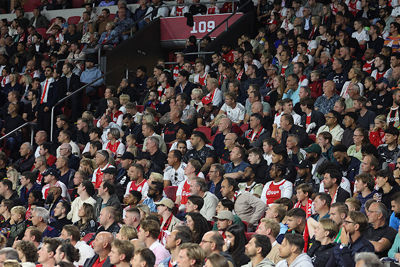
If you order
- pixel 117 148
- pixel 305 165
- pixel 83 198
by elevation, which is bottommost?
pixel 117 148

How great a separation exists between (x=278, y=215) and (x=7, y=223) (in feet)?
13.4

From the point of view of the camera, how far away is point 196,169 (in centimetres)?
1060

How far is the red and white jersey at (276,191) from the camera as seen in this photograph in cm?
968

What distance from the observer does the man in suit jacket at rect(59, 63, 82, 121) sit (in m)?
15.5

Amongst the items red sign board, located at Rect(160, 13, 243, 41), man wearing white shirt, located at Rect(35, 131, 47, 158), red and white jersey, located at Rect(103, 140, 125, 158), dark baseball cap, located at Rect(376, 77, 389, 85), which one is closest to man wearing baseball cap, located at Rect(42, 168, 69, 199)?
red and white jersey, located at Rect(103, 140, 125, 158)

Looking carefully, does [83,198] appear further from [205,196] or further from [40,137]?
[40,137]

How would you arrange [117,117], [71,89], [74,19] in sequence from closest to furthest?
[117,117]
[71,89]
[74,19]

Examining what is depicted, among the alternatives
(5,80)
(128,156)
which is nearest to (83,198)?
(128,156)

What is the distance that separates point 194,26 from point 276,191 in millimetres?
8742

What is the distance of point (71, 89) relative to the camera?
15680 mm

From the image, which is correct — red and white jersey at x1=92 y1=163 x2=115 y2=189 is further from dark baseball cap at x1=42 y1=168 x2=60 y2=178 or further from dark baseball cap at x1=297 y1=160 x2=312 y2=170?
dark baseball cap at x1=297 y1=160 x2=312 y2=170

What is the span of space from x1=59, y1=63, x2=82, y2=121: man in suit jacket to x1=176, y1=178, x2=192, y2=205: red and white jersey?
5.63m

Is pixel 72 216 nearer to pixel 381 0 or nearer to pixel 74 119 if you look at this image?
pixel 74 119

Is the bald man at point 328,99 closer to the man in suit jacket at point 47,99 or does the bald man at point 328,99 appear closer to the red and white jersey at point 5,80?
the man in suit jacket at point 47,99
